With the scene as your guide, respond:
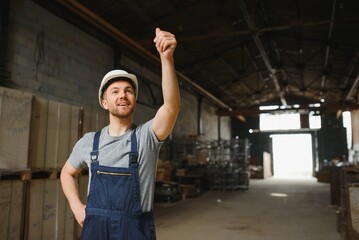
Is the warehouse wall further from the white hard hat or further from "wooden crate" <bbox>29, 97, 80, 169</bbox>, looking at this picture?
the white hard hat

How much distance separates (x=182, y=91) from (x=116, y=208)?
1365 centimetres

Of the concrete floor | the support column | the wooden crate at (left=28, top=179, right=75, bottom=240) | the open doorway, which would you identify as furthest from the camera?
the open doorway

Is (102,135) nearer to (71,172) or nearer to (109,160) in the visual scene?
(109,160)

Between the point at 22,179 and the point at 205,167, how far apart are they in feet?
37.2

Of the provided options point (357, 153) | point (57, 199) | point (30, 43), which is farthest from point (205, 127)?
point (57, 199)

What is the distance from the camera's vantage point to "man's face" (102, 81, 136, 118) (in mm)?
1819

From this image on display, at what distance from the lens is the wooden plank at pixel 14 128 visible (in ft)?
13.1

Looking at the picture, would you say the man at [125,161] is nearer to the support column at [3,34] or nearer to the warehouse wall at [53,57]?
the support column at [3,34]

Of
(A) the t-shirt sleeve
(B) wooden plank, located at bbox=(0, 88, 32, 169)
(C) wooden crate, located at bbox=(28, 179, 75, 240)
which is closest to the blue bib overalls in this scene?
(A) the t-shirt sleeve

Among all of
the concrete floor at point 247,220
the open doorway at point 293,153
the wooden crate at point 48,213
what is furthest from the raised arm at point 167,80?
the open doorway at point 293,153

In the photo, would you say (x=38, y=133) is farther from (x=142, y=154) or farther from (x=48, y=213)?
(x=142, y=154)

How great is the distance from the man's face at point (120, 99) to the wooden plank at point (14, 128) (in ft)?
9.07

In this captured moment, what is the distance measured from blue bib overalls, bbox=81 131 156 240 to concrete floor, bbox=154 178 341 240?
4.37 m

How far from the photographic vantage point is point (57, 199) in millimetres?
4648
